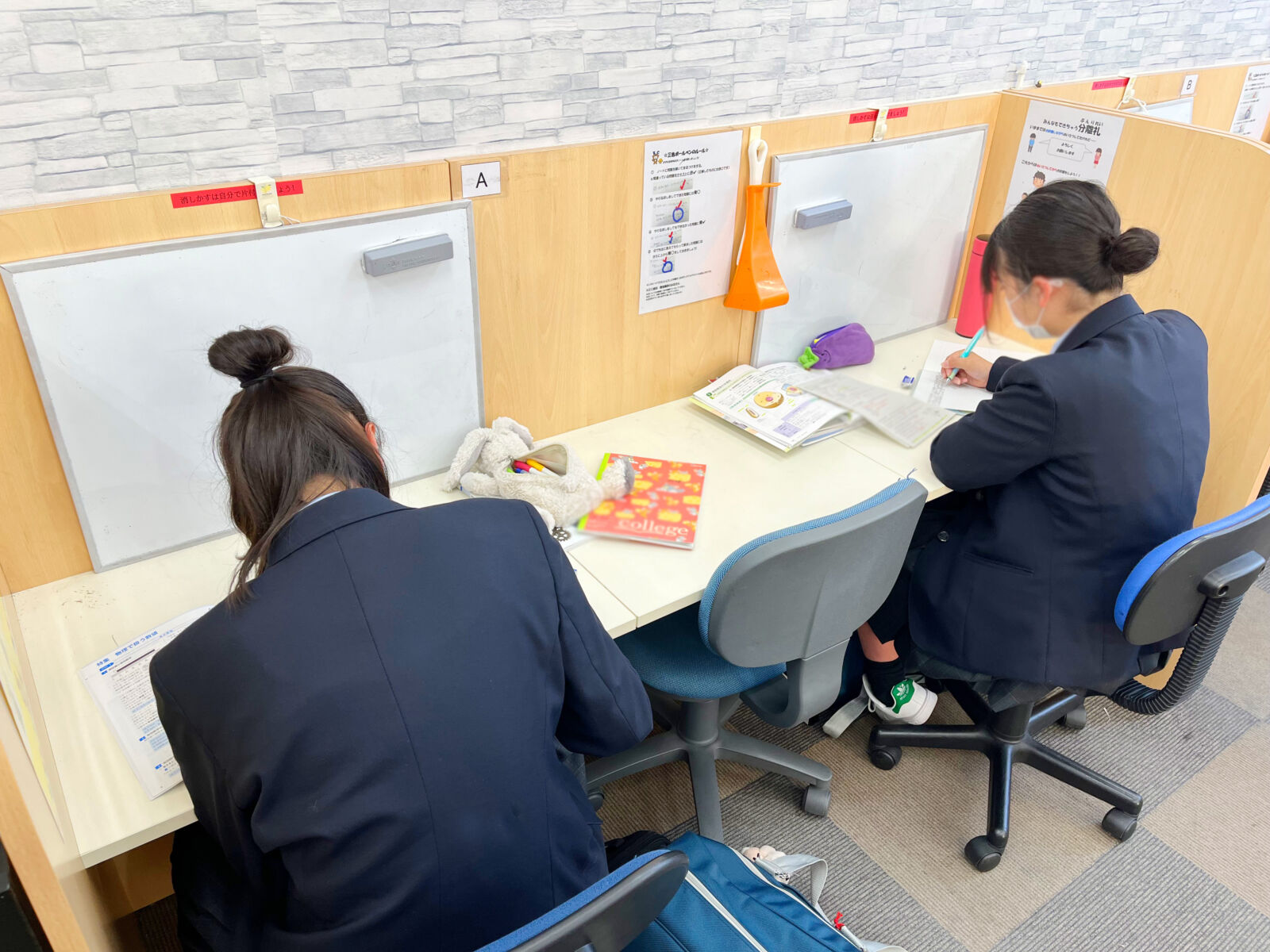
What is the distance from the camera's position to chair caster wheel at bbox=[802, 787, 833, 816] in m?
1.90

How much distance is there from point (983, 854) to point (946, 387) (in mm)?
1000

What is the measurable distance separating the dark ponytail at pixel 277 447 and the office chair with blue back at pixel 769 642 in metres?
0.56

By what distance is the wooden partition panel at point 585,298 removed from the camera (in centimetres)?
165

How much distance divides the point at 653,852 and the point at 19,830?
538mm

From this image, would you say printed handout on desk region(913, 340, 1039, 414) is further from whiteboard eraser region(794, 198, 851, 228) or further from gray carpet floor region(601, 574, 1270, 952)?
gray carpet floor region(601, 574, 1270, 952)

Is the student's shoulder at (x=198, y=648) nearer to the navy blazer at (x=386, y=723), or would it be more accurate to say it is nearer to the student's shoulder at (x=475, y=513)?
the navy blazer at (x=386, y=723)

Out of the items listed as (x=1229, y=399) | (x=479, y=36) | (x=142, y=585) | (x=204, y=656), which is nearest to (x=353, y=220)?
(x=479, y=36)

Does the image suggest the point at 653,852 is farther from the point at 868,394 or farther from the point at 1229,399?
the point at 1229,399

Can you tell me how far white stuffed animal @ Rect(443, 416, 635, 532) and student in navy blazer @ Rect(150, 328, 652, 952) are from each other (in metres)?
0.53

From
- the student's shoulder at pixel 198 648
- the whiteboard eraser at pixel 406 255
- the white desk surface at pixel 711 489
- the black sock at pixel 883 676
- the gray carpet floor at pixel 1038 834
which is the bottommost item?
the gray carpet floor at pixel 1038 834

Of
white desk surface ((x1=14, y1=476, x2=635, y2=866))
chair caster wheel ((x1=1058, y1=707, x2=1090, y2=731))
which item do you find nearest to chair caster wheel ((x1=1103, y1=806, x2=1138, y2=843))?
chair caster wheel ((x1=1058, y1=707, x2=1090, y2=731))

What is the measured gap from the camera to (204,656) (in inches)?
36.2

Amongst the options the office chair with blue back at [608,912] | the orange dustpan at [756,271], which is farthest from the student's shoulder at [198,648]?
the orange dustpan at [756,271]

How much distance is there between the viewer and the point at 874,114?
6.70 ft
